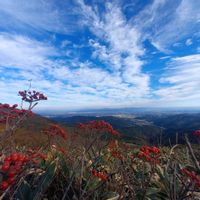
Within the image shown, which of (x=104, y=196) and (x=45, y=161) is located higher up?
(x=45, y=161)

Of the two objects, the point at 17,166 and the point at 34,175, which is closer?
the point at 17,166

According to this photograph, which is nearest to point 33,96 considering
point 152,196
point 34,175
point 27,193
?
point 34,175

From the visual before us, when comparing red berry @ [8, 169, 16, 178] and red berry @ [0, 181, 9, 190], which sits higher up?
red berry @ [8, 169, 16, 178]

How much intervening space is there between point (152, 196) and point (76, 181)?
46.8 inches

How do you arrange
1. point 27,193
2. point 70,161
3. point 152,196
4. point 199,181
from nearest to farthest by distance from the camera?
point 199,181 → point 27,193 → point 152,196 → point 70,161

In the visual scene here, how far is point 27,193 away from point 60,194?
66 centimetres

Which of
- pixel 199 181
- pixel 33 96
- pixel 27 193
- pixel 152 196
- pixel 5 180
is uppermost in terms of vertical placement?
pixel 33 96

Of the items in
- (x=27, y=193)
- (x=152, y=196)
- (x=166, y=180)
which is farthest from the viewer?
(x=166, y=180)

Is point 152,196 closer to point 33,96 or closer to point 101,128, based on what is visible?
point 101,128

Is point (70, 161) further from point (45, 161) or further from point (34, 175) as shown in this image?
point (34, 175)

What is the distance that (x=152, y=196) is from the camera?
11.2 ft

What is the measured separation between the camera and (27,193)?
117 inches

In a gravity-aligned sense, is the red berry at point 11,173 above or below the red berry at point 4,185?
above

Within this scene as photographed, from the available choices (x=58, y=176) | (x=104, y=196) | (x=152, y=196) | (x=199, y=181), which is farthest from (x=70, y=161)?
(x=199, y=181)
